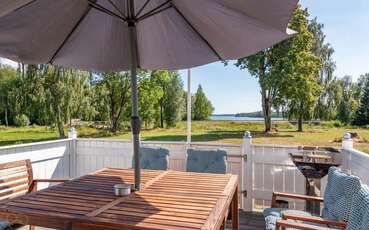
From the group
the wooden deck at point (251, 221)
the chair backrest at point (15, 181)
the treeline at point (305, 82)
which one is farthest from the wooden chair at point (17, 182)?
the treeline at point (305, 82)

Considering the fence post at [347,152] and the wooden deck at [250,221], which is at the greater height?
the fence post at [347,152]

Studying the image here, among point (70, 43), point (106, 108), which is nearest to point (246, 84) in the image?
point (106, 108)

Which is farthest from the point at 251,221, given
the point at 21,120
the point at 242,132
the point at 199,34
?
the point at 21,120

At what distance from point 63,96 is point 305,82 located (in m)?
10.8

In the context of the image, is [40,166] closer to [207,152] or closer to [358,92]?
[207,152]

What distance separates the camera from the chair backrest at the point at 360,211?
1753 millimetres

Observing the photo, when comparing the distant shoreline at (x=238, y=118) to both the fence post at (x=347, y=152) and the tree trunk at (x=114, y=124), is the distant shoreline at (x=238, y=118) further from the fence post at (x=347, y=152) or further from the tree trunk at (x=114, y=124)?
the fence post at (x=347, y=152)

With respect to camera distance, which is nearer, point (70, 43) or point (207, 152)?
point (70, 43)

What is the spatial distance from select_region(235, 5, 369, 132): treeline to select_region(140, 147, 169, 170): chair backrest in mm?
10147

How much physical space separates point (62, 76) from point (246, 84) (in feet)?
29.7

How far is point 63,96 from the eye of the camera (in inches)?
449

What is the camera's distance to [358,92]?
15.0 m

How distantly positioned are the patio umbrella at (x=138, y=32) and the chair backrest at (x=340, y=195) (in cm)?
129

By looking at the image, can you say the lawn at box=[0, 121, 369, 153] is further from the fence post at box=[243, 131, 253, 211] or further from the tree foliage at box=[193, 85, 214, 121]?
the fence post at box=[243, 131, 253, 211]
